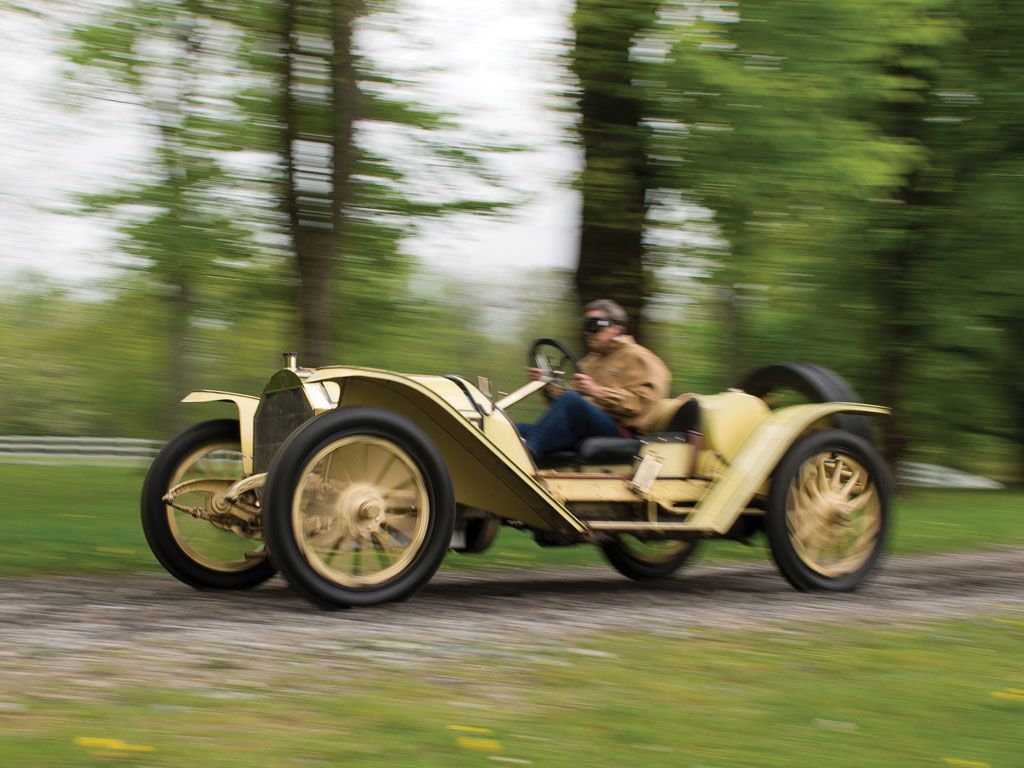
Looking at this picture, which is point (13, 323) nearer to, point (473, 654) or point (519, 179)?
point (519, 179)

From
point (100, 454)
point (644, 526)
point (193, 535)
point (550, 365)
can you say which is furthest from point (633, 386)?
point (100, 454)

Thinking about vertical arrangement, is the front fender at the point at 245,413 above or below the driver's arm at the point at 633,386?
below

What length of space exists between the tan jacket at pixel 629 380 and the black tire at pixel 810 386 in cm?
88

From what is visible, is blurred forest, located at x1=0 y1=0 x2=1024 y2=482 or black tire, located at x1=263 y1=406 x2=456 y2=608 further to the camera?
blurred forest, located at x1=0 y1=0 x2=1024 y2=482

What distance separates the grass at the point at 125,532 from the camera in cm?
984

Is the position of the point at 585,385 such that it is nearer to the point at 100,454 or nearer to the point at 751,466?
the point at 751,466

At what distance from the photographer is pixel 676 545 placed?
9.80 m

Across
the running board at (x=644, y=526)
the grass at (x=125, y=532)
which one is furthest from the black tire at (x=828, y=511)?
the grass at (x=125, y=532)

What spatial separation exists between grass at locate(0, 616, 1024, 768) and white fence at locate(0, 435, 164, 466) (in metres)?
27.3

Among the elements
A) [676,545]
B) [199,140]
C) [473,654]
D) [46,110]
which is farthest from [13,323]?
[473,654]

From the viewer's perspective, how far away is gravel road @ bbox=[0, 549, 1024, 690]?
17.7 ft

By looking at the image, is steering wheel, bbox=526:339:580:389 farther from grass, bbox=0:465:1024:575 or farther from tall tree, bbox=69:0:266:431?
tall tree, bbox=69:0:266:431

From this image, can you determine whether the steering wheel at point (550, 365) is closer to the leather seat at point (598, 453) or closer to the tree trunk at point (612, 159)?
the leather seat at point (598, 453)

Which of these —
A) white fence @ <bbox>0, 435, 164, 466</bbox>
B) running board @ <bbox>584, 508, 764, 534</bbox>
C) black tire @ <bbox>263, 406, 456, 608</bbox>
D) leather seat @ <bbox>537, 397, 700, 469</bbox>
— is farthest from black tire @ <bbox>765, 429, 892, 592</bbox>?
white fence @ <bbox>0, 435, 164, 466</bbox>
